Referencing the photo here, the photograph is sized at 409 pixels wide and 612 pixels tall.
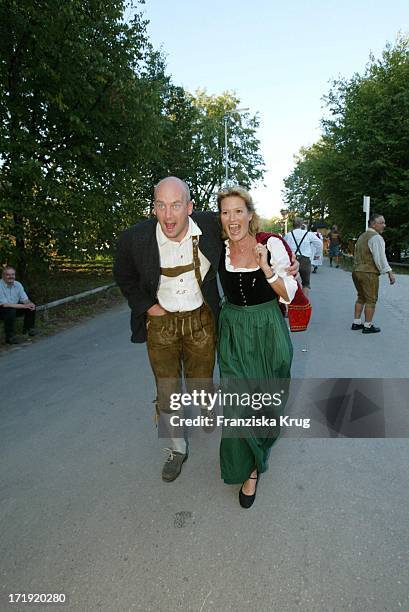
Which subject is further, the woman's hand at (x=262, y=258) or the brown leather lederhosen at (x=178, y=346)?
the brown leather lederhosen at (x=178, y=346)

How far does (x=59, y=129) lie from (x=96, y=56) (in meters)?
1.74

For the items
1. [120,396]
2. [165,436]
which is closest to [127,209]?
[120,396]

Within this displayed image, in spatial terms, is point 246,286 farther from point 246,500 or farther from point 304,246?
point 304,246

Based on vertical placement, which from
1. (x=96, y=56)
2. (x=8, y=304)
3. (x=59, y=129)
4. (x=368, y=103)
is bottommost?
(x=8, y=304)

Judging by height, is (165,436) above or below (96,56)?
below

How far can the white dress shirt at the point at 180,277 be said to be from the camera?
2.69 m

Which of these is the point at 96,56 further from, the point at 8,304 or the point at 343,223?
the point at 343,223

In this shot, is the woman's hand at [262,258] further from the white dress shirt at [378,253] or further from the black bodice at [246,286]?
the white dress shirt at [378,253]

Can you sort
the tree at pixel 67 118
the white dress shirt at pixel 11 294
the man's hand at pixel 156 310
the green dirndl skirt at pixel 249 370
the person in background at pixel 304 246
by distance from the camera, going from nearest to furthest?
1. the green dirndl skirt at pixel 249 370
2. the man's hand at pixel 156 310
3. the white dress shirt at pixel 11 294
4. the tree at pixel 67 118
5. the person in background at pixel 304 246

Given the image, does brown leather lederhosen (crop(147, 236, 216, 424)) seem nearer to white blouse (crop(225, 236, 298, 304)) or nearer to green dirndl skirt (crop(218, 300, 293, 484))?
green dirndl skirt (crop(218, 300, 293, 484))

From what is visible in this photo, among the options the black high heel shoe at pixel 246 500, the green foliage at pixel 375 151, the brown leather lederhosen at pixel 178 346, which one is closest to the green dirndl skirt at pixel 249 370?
the black high heel shoe at pixel 246 500

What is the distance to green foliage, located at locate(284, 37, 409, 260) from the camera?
60.8ft

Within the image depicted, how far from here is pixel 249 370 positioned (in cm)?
258

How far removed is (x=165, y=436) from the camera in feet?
11.3
